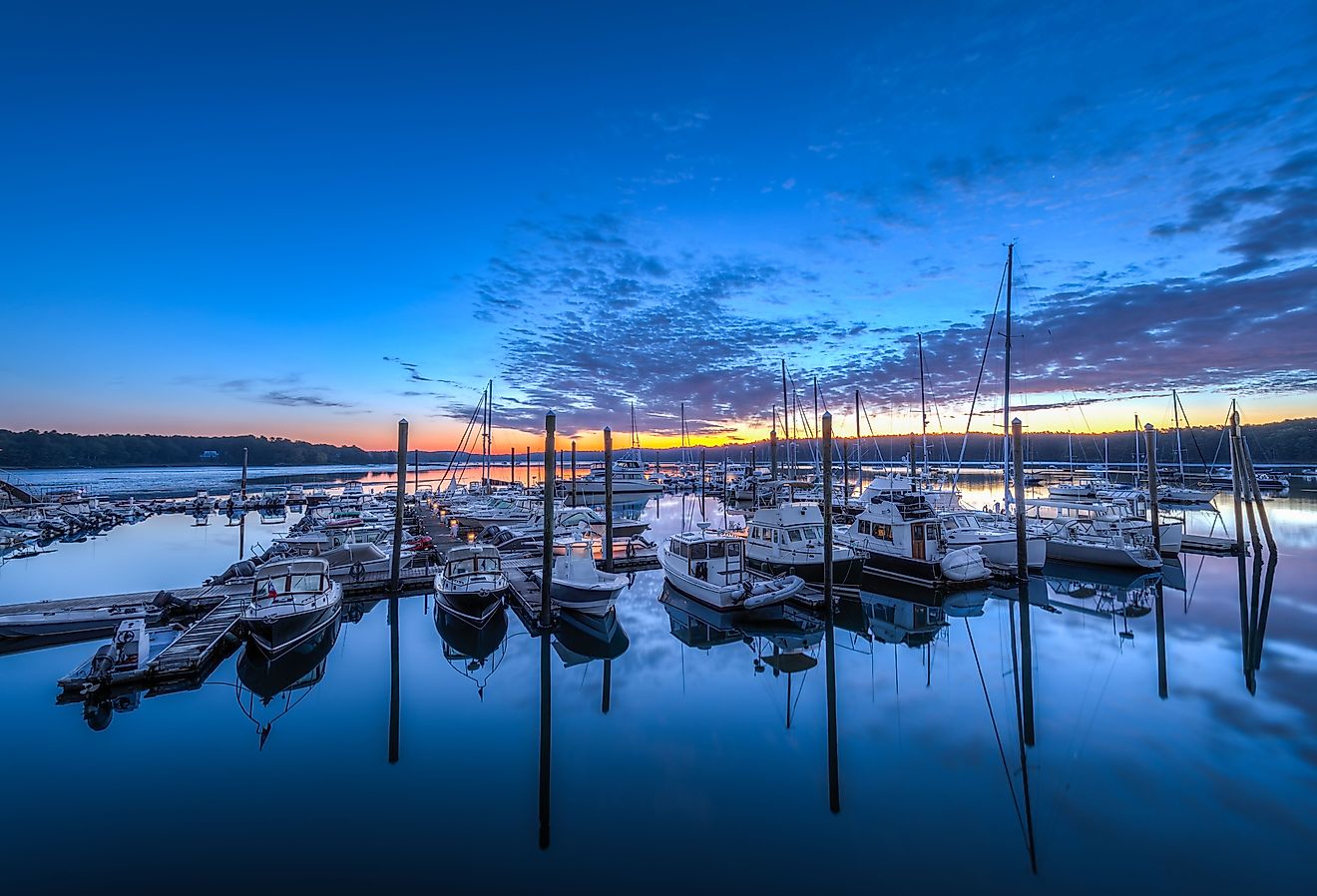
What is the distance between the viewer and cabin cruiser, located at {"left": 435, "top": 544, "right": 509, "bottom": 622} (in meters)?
17.7

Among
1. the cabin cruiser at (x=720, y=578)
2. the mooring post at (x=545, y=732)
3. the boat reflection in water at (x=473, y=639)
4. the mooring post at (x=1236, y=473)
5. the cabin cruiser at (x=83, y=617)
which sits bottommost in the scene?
the mooring post at (x=545, y=732)

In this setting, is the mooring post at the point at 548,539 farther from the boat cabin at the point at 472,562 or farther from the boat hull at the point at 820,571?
the boat hull at the point at 820,571

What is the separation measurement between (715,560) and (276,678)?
13475 mm

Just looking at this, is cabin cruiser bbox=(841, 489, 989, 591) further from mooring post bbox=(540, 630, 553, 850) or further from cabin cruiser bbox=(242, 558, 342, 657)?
cabin cruiser bbox=(242, 558, 342, 657)

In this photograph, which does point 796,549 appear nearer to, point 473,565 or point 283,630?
point 473,565

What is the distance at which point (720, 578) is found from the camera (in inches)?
773

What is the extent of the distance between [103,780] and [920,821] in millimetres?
14226

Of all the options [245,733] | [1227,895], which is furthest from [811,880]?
[245,733]

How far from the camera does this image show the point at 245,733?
11.6 m

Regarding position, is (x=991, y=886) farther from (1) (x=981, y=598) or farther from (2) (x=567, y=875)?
(1) (x=981, y=598)

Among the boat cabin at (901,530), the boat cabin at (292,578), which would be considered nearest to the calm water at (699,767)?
the boat cabin at (292,578)

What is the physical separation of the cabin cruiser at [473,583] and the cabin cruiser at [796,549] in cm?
1024

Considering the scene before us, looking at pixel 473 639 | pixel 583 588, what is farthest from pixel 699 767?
pixel 473 639

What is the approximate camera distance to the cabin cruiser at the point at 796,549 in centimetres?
2211
